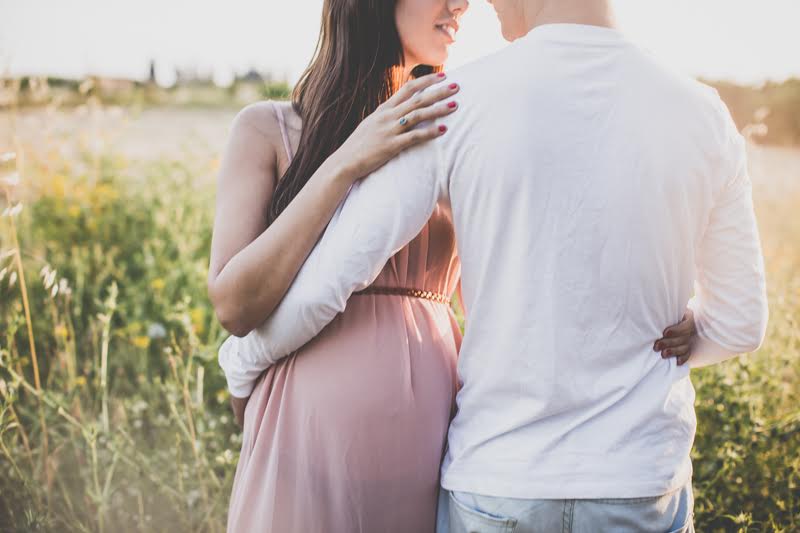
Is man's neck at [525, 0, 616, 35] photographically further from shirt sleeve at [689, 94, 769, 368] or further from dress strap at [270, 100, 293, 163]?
dress strap at [270, 100, 293, 163]

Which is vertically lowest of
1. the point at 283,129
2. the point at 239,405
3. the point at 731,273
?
the point at 239,405

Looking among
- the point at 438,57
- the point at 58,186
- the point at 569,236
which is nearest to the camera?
the point at 569,236

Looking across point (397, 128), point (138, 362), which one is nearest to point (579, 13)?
point (397, 128)

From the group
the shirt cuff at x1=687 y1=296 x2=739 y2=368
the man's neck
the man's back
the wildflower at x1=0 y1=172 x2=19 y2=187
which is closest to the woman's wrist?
the man's back

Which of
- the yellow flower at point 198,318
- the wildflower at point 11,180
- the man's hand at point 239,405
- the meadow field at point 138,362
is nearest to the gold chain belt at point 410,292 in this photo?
the man's hand at point 239,405

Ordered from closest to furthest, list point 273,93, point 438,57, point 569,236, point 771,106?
point 569,236, point 438,57, point 273,93, point 771,106

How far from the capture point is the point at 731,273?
143 cm

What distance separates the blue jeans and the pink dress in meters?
0.20

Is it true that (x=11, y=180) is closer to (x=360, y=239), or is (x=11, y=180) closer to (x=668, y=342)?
(x=360, y=239)

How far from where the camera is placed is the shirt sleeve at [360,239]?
129 cm

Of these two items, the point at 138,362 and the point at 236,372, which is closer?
the point at 236,372

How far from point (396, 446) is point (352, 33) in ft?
3.11

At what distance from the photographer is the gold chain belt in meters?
1.62

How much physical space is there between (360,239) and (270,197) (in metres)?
0.43
